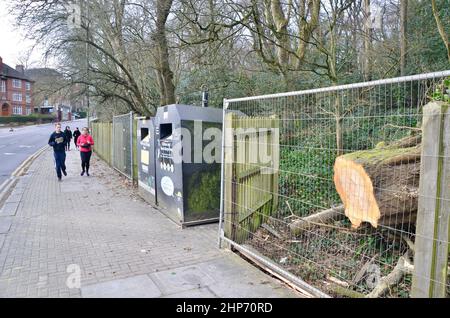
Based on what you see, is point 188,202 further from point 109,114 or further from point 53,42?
point 109,114

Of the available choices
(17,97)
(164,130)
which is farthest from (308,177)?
(17,97)

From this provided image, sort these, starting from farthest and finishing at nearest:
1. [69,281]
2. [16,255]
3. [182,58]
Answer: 1. [182,58]
2. [16,255]
3. [69,281]

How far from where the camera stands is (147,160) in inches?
285

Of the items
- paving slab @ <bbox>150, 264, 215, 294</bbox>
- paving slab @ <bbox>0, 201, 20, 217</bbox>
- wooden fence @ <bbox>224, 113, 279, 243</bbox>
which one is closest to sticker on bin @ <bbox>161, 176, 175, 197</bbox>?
wooden fence @ <bbox>224, 113, 279, 243</bbox>

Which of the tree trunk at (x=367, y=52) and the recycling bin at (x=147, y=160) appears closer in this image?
the recycling bin at (x=147, y=160)

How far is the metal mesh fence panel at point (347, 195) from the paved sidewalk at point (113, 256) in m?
0.72

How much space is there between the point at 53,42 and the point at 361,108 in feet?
30.4

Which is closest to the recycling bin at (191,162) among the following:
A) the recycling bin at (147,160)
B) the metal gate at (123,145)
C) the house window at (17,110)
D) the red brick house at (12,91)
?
the recycling bin at (147,160)

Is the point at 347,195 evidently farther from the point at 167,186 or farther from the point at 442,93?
the point at 167,186

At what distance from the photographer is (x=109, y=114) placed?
67.4 feet

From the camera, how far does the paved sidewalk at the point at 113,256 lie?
355 centimetres

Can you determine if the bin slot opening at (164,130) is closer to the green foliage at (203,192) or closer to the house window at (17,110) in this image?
the green foliage at (203,192)

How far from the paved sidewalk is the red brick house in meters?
70.2
